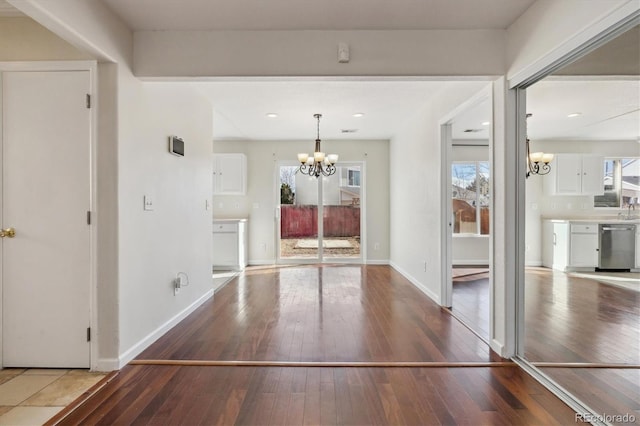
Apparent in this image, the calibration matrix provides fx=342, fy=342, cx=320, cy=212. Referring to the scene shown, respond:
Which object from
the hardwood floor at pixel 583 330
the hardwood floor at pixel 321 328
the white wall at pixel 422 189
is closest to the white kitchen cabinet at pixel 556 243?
the hardwood floor at pixel 583 330

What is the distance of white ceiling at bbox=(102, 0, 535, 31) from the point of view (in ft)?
7.65

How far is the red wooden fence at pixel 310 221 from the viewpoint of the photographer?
23.5 ft

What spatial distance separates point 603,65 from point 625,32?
19.2 inches

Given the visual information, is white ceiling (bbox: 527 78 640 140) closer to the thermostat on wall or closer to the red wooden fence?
the thermostat on wall

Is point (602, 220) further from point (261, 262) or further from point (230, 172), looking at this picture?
point (230, 172)

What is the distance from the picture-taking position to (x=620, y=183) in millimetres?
2695

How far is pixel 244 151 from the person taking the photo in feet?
23.1

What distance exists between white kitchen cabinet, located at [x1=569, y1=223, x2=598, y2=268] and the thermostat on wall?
4.92m

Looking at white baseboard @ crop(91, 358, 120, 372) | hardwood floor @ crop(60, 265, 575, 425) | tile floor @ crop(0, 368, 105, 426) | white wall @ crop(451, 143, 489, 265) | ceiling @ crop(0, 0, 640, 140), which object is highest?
ceiling @ crop(0, 0, 640, 140)

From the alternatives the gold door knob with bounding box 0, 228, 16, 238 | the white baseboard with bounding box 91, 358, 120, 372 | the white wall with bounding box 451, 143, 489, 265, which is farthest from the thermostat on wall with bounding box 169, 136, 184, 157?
the white wall with bounding box 451, 143, 489, 265

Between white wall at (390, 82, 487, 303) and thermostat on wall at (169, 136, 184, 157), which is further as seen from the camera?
white wall at (390, 82, 487, 303)

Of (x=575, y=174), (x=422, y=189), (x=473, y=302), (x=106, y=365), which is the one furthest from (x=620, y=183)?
(x=106, y=365)

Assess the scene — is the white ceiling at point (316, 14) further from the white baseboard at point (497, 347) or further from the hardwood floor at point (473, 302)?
the hardwood floor at point (473, 302)

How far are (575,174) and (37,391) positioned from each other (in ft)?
20.9
